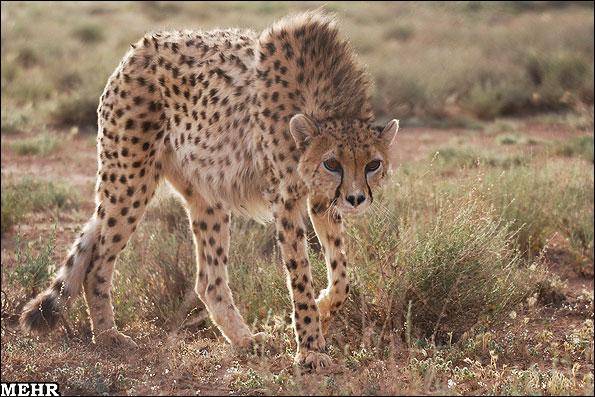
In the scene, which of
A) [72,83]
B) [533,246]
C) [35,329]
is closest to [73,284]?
[35,329]

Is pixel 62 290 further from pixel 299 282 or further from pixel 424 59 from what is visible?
pixel 424 59

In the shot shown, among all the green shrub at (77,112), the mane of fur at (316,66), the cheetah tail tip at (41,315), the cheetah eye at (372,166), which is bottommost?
the green shrub at (77,112)

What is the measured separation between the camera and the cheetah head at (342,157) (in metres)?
3.62

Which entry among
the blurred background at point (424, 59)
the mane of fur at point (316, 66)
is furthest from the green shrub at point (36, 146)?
the mane of fur at point (316, 66)

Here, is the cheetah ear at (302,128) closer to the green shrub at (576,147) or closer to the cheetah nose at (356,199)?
the cheetah nose at (356,199)

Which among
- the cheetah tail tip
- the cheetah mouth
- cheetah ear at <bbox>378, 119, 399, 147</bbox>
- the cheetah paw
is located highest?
cheetah ear at <bbox>378, 119, 399, 147</bbox>

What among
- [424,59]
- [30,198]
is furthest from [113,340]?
[424,59]

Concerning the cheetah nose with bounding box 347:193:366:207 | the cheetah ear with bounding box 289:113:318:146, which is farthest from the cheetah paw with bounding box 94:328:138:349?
the cheetah nose with bounding box 347:193:366:207

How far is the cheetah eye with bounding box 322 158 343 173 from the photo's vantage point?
3693 mm

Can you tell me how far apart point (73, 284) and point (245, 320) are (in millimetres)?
907

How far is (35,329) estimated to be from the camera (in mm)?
4285

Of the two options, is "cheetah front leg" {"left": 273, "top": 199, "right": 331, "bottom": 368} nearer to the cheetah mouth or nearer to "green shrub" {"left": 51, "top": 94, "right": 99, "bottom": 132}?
the cheetah mouth

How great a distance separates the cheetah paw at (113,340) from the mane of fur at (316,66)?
138 cm

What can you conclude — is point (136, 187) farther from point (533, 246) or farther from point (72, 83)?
point (72, 83)
